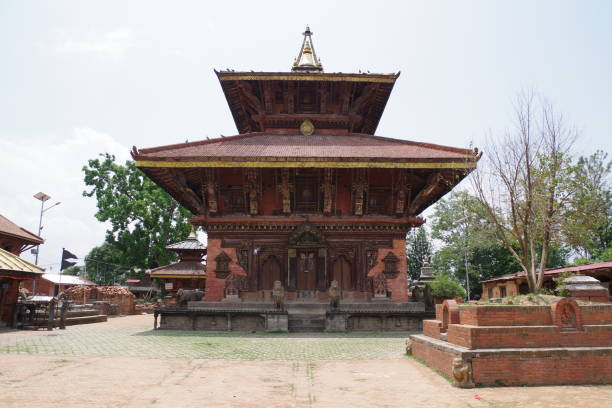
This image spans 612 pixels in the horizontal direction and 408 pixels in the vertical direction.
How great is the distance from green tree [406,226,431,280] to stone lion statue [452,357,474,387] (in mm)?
57212

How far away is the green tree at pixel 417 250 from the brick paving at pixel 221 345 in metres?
49.8

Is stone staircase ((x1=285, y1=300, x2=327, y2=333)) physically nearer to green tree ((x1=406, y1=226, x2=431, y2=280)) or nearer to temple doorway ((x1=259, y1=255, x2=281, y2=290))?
temple doorway ((x1=259, y1=255, x2=281, y2=290))

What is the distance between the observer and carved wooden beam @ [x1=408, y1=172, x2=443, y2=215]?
17.8 m

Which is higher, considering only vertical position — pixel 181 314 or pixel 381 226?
pixel 381 226

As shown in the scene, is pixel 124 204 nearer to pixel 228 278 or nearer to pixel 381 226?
pixel 228 278

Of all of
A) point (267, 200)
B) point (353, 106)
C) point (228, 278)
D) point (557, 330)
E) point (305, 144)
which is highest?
point (353, 106)

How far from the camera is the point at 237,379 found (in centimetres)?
693

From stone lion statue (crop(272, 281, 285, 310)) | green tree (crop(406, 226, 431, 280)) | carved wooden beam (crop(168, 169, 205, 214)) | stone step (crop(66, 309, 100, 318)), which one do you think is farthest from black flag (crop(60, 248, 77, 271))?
green tree (crop(406, 226, 431, 280))

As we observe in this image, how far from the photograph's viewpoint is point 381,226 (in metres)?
18.5

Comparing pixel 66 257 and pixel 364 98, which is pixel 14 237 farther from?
pixel 364 98

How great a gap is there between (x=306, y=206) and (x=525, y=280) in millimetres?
23698

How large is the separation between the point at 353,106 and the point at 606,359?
1719cm

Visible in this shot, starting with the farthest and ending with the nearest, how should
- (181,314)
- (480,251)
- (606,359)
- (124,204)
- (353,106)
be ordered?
(480,251)
(124,204)
(353,106)
(181,314)
(606,359)

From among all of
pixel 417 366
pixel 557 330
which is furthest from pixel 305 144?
pixel 557 330
